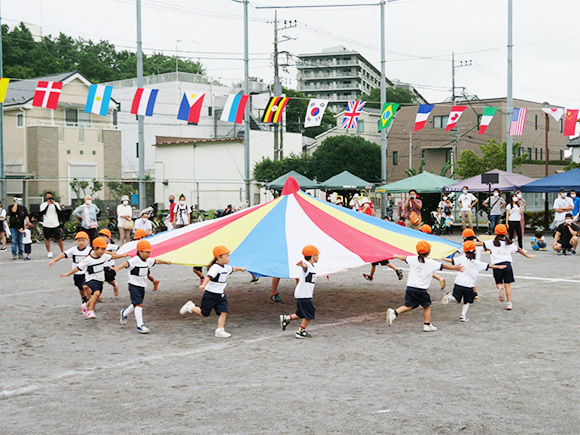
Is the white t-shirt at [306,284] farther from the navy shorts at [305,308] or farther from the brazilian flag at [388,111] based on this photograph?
the brazilian flag at [388,111]

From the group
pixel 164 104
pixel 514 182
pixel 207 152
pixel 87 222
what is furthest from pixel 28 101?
pixel 514 182

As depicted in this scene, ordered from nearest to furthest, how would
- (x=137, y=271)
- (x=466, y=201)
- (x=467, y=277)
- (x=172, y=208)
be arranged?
(x=137, y=271), (x=467, y=277), (x=172, y=208), (x=466, y=201)

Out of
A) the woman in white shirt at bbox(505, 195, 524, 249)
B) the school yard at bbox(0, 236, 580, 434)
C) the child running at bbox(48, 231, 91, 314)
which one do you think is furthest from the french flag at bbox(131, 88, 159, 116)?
the child running at bbox(48, 231, 91, 314)

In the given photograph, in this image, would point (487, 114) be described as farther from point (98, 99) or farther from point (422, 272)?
point (422, 272)

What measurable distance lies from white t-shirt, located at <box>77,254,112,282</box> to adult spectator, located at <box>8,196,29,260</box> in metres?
9.54

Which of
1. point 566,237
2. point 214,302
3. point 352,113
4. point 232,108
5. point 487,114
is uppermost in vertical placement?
point 352,113

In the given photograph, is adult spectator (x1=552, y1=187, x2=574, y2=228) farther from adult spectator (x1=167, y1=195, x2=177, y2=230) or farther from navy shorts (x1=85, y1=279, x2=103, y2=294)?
navy shorts (x1=85, y1=279, x2=103, y2=294)

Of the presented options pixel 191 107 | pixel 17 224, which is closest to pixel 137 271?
pixel 17 224

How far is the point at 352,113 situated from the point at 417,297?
20125mm

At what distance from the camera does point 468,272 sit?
9680 millimetres

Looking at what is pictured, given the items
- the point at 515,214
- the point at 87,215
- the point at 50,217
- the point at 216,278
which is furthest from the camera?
the point at 515,214

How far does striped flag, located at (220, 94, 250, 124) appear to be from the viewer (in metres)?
24.7

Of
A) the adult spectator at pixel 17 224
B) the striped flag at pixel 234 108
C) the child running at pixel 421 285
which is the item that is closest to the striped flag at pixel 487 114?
the striped flag at pixel 234 108

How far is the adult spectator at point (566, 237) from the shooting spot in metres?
18.5
